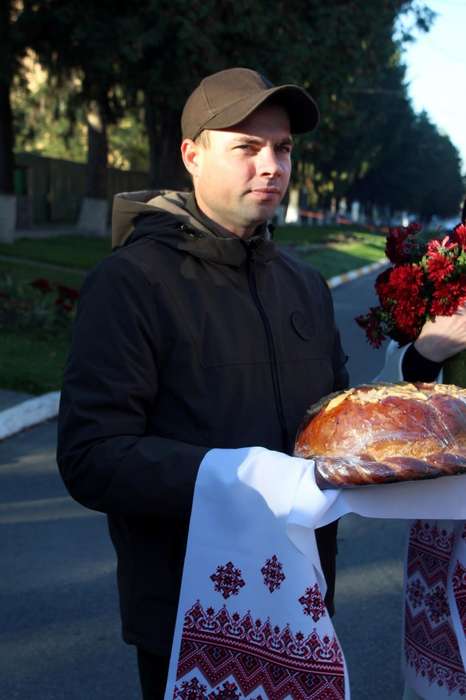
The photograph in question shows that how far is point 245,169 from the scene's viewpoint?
2.31 meters

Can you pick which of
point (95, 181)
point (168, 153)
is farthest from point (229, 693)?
point (95, 181)

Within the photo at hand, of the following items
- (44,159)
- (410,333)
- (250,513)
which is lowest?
(44,159)

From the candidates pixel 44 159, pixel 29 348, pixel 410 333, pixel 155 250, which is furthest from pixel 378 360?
pixel 44 159

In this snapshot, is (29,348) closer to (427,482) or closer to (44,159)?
(427,482)

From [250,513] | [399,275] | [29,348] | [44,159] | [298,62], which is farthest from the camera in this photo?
[44,159]

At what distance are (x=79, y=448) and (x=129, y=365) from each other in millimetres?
200

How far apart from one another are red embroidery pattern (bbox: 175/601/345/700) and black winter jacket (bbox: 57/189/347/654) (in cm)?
15

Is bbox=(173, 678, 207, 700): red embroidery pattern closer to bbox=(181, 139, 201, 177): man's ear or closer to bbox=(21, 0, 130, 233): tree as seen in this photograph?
bbox=(181, 139, 201, 177): man's ear

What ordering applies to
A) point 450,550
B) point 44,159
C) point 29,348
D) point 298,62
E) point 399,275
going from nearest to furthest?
point 450,550, point 399,275, point 29,348, point 298,62, point 44,159

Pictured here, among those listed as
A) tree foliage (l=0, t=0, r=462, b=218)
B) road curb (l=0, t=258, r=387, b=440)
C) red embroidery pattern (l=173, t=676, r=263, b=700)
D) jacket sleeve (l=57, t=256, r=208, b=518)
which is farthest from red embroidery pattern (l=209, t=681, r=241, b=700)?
tree foliage (l=0, t=0, r=462, b=218)

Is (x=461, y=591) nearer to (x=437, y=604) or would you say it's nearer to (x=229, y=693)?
(x=437, y=604)

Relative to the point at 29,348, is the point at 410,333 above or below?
above

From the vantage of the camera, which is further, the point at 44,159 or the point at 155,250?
the point at 44,159

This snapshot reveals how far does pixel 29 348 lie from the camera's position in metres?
11.6
